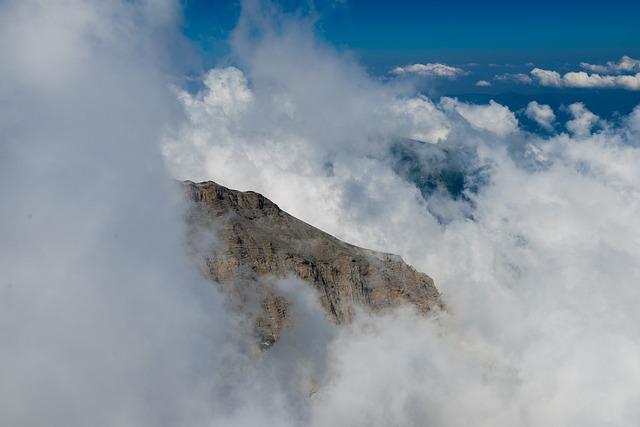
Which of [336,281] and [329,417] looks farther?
[336,281]

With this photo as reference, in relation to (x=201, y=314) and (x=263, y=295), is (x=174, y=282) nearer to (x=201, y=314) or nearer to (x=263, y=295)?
(x=201, y=314)

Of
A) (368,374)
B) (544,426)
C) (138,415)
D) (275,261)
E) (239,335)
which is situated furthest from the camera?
(544,426)

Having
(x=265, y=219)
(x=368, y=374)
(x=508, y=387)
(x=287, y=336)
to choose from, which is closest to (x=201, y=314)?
(x=287, y=336)

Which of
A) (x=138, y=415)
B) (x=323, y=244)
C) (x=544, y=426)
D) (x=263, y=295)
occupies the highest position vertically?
(x=323, y=244)

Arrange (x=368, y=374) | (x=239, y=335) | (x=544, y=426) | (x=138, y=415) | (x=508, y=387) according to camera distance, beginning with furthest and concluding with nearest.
Answer: (x=508, y=387) → (x=544, y=426) → (x=368, y=374) → (x=239, y=335) → (x=138, y=415)

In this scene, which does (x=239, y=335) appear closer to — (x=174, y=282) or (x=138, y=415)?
(x=174, y=282)

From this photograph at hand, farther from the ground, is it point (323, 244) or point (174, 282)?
point (323, 244)

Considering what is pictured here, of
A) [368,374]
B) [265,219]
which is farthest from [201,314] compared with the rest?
[368,374]
